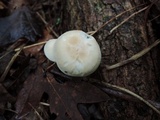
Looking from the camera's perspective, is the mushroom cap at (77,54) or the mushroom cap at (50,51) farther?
the mushroom cap at (50,51)

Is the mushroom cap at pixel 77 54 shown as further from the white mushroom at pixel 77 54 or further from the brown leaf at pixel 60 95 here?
the brown leaf at pixel 60 95

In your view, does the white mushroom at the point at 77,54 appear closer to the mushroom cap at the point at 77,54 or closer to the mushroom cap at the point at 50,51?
the mushroom cap at the point at 77,54

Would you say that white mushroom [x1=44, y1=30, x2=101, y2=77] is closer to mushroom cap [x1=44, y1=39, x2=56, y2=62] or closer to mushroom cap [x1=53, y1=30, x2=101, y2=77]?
mushroom cap [x1=53, y1=30, x2=101, y2=77]

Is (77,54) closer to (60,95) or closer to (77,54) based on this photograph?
(77,54)

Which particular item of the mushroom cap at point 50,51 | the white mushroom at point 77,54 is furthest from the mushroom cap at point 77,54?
the mushroom cap at point 50,51

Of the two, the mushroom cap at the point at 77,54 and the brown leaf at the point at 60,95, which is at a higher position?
the mushroom cap at the point at 77,54

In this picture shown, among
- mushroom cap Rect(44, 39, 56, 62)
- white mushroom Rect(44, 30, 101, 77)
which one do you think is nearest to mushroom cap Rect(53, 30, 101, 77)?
white mushroom Rect(44, 30, 101, 77)
